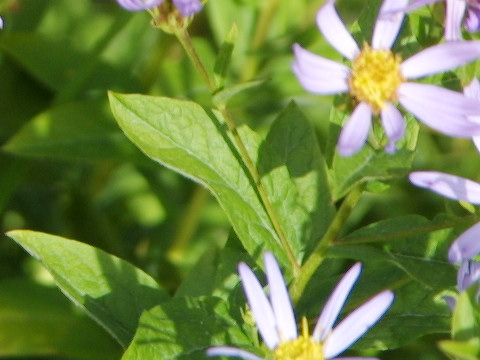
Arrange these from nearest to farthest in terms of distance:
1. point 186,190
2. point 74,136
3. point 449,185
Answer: point 449,185 < point 74,136 < point 186,190

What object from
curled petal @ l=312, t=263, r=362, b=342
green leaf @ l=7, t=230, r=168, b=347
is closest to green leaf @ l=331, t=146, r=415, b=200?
curled petal @ l=312, t=263, r=362, b=342

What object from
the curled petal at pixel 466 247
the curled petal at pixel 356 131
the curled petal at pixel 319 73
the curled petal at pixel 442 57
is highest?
the curled petal at pixel 442 57

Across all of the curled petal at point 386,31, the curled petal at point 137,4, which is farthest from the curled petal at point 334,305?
the curled petal at point 137,4

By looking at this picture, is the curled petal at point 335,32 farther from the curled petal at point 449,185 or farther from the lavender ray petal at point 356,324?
the lavender ray petal at point 356,324

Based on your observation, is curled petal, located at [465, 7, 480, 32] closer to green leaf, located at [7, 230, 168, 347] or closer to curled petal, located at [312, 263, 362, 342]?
curled petal, located at [312, 263, 362, 342]

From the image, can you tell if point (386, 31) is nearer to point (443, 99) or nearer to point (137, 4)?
point (443, 99)

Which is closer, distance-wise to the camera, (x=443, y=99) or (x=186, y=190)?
(x=443, y=99)

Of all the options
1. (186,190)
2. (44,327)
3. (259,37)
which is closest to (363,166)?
(44,327)

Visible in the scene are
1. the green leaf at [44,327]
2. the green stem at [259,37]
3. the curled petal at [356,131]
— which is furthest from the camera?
the green stem at [259,37]
